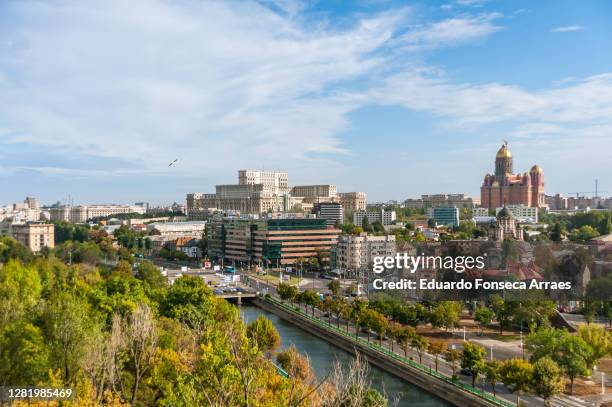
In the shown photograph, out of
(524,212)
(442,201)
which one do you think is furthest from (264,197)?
(442,201)

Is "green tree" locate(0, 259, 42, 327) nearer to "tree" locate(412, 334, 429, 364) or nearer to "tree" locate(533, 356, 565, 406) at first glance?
"tree" locate(412, 334, 429, 364)

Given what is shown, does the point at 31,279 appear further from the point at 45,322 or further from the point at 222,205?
the point at 222,205

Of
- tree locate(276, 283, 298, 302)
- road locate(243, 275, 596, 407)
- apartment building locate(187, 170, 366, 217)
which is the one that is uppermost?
apartment building locate(187, 170, 366, 217)

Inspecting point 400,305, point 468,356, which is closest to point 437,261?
point 400,305

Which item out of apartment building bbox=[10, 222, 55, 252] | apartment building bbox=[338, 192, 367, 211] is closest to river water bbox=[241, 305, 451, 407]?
apartment building bbox=[10, 222, 55, 252]

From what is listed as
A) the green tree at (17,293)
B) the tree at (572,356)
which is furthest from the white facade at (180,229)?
the tree at (572,356)
